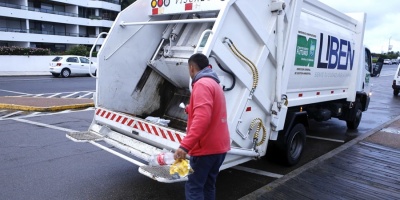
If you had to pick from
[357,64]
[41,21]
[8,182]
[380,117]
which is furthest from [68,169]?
[41,21]

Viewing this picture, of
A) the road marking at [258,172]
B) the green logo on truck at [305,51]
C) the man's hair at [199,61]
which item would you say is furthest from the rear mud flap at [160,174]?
the green logo on truck at [305,51]

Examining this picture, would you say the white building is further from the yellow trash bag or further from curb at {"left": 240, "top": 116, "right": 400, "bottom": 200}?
the yellow trash bag

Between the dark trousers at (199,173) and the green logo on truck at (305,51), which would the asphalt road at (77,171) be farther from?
the green logo on truck at (305,51)

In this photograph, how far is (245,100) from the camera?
4094mm

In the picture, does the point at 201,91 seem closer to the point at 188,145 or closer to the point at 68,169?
the point at 188,145

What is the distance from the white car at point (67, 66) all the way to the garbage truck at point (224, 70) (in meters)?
17.2

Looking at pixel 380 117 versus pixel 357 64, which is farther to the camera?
pixel 380 117

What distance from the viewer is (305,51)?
17.5 feet

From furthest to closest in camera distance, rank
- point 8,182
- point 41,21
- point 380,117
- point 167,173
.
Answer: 1. point 41,21
2. point 380,117
3. point 8,182
4. point 167,173

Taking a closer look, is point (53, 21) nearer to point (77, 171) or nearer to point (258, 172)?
point (77, 171)

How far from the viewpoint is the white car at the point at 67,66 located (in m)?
21.4

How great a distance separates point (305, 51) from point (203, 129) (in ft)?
10.5

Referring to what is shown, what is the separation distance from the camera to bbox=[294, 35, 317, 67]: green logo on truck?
16.7 ft

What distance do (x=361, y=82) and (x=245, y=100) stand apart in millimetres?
5327
